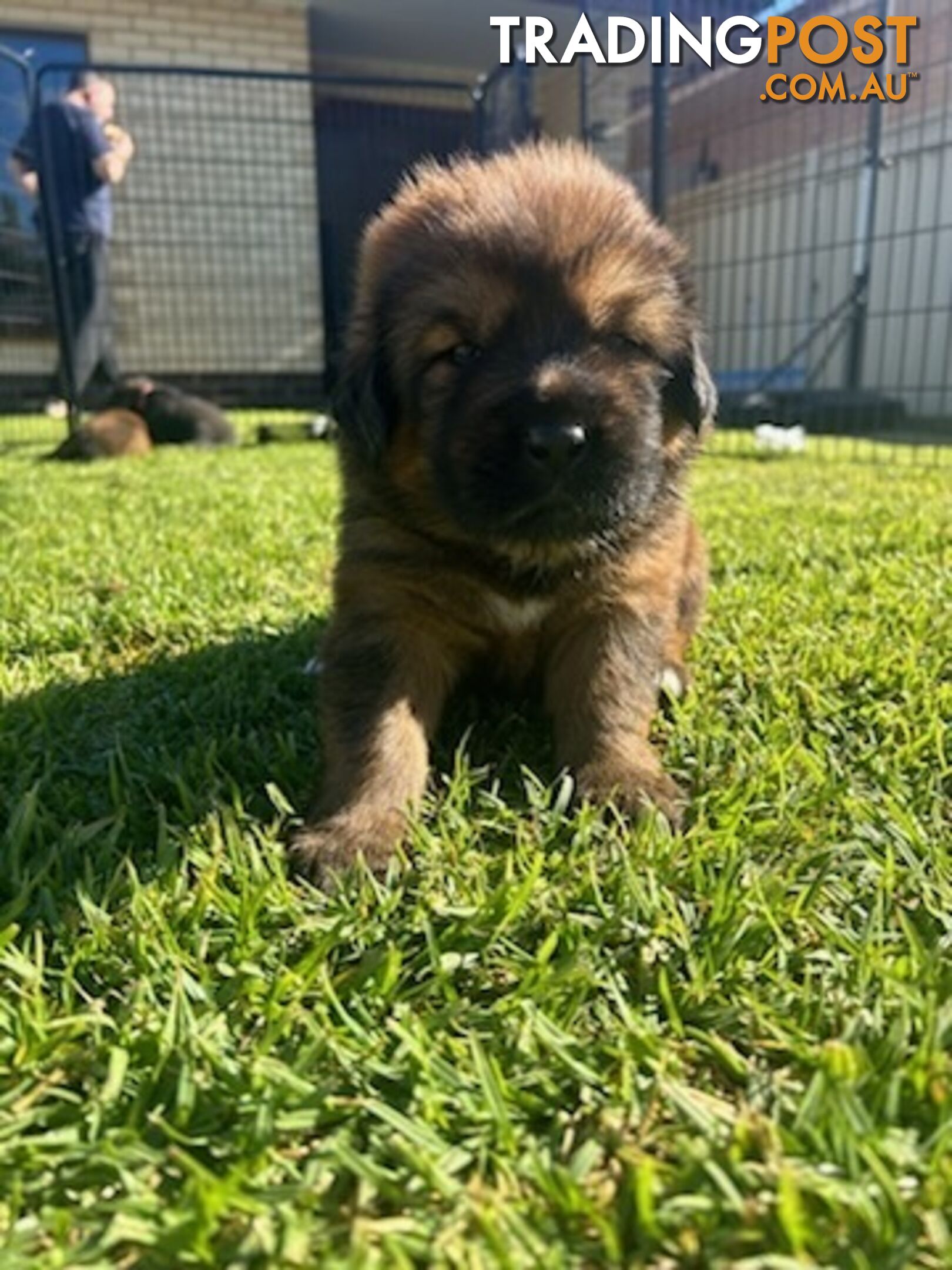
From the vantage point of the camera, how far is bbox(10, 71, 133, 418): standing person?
791 centimetres

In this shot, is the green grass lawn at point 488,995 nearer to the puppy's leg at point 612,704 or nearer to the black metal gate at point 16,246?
the puppy's leg at point 612,704

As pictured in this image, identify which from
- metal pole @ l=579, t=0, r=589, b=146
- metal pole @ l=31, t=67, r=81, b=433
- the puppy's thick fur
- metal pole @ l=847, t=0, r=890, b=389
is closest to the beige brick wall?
metal pole @ l=31, t=67, r=81, b=433

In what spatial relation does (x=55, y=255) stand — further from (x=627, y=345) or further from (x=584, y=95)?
(x=627, y=345)

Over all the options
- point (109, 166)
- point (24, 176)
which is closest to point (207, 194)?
point (109, 166)

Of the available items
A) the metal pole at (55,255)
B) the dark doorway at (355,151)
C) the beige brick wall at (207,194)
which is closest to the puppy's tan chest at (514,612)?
the metal pole at (55,255)

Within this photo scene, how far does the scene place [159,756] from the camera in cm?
182

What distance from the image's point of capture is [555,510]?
168 centimetres

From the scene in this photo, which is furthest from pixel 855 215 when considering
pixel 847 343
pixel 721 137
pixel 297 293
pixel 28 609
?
pixel 28 609

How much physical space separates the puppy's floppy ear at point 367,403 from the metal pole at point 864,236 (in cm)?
654

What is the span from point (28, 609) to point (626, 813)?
190cm

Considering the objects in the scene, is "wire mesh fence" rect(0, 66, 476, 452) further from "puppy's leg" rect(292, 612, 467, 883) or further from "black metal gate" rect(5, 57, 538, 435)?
"puppy's leg" rect(292, 612, 467, 883)

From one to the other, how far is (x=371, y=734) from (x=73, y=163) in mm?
8060

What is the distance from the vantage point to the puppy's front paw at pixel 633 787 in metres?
1.53

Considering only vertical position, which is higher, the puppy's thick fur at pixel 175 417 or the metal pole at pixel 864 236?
the metal pole at pixel 864 236
